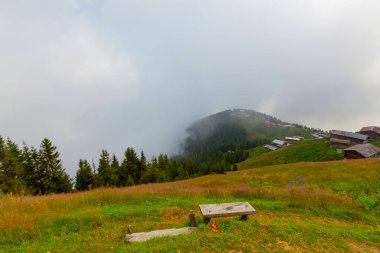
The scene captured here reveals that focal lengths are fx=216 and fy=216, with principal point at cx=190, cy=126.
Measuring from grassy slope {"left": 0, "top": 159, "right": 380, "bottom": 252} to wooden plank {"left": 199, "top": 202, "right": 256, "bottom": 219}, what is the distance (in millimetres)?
400

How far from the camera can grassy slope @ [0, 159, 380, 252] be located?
741cm

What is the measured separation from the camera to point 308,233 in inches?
329

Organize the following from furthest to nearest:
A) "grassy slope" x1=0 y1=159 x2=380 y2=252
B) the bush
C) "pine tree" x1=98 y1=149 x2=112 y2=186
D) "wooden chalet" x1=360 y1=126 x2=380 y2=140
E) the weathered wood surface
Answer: "wooden chalet" x1=360 y1=126 x2=380 y2=140
"pine tree" x1=98 y1=149 x2=112 y2=186
the bush
the weathered wood surface
"grassy slope" x1=0 y1=159 x2=380 y2=252

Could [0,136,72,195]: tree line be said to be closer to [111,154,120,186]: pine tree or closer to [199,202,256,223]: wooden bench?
[111,154,120,186]: pine tree

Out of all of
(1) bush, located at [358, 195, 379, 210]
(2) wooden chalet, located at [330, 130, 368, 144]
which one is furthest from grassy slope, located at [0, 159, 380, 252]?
(2) wooden chalet, located at [330, 130, 368, 144]

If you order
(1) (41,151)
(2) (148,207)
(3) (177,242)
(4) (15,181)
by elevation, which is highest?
(1) (41,151)

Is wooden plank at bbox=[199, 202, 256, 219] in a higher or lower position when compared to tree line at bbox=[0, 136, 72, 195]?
lower

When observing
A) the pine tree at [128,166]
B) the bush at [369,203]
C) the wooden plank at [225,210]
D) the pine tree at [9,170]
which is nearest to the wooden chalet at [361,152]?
the bush at [369,203]

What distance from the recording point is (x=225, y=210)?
29.1ft

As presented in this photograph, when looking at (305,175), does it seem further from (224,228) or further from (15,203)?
(15,203)

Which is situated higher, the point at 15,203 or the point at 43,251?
the point at 15,203

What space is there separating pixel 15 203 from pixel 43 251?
674cm

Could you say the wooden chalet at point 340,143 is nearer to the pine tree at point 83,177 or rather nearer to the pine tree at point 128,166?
the pine tree at point 128,166

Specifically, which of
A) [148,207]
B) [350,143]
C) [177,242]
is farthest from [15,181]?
[350,143]
